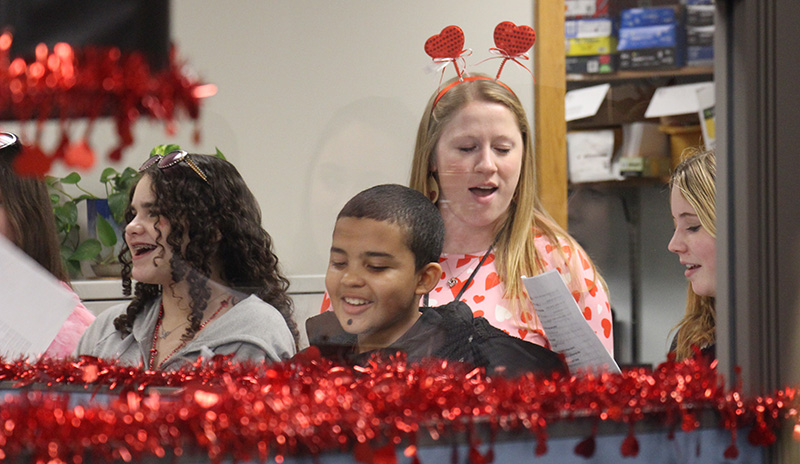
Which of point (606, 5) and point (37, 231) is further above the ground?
point (606, 5)

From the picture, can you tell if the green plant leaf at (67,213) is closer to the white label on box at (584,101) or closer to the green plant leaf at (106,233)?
the green plant leaf at (106,233)

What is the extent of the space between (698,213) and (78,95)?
0.73 metres

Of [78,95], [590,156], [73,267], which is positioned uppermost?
[78,95]

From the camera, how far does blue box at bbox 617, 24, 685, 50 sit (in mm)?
950

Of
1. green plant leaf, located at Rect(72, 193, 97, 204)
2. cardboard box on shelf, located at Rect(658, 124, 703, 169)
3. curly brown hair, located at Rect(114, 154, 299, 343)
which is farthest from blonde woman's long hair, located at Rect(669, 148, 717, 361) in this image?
green plant leaf, located at Rect(72, 193, 97, 204)

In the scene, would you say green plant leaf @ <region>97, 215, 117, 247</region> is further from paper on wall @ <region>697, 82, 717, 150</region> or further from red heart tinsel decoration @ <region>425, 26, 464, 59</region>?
paper on wall @ <region>697, 82, 717, 150</region>

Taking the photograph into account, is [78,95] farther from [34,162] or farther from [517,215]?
[517,215]

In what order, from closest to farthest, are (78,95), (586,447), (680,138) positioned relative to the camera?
(78,95) < (586,447) < (680,138)

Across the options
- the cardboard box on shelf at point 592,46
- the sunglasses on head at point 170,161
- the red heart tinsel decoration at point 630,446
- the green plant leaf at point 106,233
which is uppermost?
the cardboard box on shelf at point 592,46

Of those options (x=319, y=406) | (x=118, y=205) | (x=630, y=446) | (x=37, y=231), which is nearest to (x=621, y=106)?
(x=630, y=446)

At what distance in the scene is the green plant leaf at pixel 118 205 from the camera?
35.1 inches

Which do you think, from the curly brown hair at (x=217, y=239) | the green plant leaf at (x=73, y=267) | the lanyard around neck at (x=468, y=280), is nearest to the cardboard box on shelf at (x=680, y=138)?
the lanyard around neck at (x=468, y=280)

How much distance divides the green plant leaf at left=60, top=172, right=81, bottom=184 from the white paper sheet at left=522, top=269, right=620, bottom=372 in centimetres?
53

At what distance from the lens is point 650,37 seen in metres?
0.96
